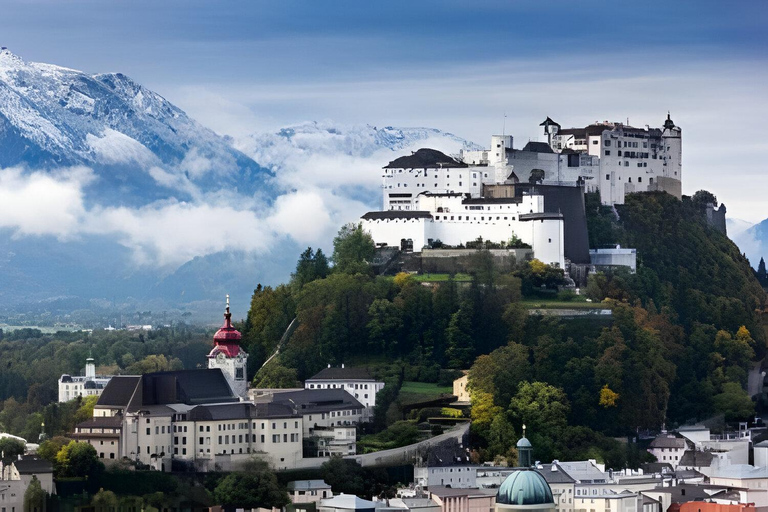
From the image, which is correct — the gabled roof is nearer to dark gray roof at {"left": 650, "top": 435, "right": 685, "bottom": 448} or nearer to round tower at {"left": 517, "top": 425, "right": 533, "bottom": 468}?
round tower at {"left": 517, "top": 425, "right": 533, "bottom": 468}

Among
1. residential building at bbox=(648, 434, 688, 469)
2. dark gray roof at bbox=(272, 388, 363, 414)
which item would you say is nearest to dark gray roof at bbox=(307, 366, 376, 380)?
dark gray roof at bbox=(272, 388, 363, 414)

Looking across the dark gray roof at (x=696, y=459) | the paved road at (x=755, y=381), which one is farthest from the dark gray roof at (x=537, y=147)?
the dark gray roof at (x=696, y=459)

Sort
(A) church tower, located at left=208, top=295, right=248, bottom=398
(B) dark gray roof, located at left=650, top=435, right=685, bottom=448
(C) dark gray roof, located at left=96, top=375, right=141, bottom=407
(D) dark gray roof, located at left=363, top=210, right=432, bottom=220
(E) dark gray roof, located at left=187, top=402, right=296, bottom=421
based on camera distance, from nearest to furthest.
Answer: (E) dark gray roof, located at left=187, top=402, right=296, bottom=421
(C) dark gray roof, located at left=96, top=375, right=141, bottom=407
(A) church tower, located at left=208, top=295, right=248, bottom=398
(B) dark gray roof, located at left=650, top=435, right=685, bottom=448
(D) dark gray roof, located at left=363, top=210, right=432, bottom=220

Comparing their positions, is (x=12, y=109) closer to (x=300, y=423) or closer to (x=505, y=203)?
(x=505, y=203)

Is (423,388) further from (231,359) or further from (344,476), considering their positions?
(344,476)

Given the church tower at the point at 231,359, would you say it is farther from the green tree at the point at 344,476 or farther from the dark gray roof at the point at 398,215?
the dark gray roof at the point at 398,215

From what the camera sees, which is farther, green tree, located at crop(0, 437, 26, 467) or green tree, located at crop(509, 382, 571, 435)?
green tree, located at crop(509, 382, 571, 435)
